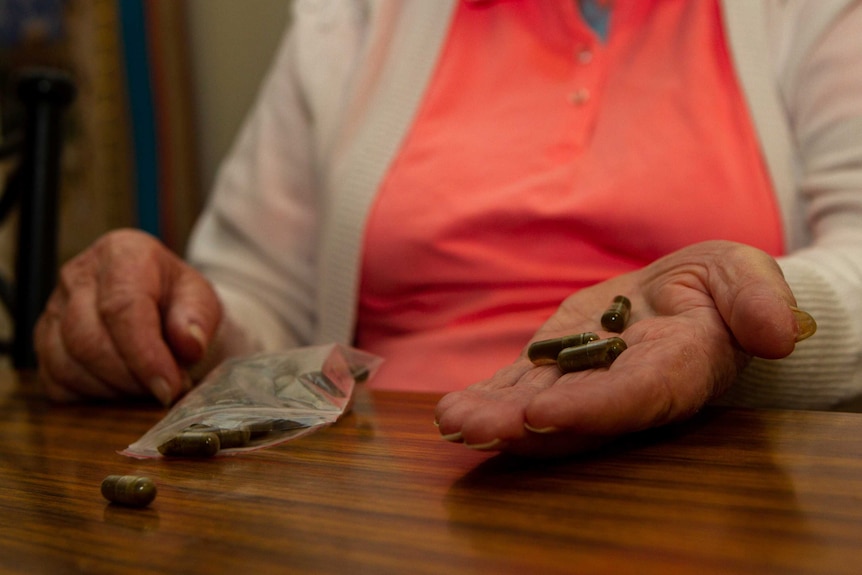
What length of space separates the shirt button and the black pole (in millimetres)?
A: 684

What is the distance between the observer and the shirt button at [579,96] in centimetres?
88

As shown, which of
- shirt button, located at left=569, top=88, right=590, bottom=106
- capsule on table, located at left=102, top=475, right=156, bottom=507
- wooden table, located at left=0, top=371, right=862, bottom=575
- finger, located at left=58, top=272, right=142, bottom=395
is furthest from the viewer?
shirt button, located at left=569, top=88, right=590, bottom=106

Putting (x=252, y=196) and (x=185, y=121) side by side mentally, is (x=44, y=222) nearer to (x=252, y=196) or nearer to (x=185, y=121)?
(x=252, y=196)

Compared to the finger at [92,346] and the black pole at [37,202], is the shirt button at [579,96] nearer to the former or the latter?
the finger at [92,346]

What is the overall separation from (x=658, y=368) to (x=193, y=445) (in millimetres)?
296

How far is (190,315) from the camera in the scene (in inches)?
31.4

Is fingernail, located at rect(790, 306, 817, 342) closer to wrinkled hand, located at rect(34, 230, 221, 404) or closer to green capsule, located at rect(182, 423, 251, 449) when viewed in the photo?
green capsule, located at rect(182, 423, 251, 449)

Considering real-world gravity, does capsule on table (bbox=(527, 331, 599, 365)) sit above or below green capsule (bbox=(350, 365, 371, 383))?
above

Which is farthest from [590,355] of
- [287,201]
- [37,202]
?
[37,202]

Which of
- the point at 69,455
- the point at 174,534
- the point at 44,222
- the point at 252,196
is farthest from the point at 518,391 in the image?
the point at 44,222

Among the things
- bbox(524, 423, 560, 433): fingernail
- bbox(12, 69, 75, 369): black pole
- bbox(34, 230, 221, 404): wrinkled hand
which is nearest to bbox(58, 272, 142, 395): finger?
bbox(34, 230, 221, 404): wrinkled hand

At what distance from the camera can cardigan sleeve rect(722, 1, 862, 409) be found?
64 centimetres

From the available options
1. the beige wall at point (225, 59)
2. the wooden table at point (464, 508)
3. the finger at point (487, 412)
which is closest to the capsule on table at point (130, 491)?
the wooden table at point (464, 508)

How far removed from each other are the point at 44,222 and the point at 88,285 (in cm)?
38
